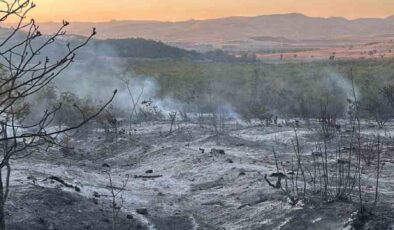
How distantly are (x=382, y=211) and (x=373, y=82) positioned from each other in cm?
2761

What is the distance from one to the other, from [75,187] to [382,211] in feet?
17.0

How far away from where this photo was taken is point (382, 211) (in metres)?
6.71

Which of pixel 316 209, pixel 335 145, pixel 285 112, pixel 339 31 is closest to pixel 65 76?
pixel 285 112

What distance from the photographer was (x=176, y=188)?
432 inches

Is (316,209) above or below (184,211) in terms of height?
above

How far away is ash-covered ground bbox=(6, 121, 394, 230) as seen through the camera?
7.67 m

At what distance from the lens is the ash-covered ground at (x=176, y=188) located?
767 centimetres

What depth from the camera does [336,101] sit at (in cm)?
2692

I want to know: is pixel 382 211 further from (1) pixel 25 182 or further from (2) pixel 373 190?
(1) pixel 25 182

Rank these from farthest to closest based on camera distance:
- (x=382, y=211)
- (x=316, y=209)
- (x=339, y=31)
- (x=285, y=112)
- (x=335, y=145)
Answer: (x=339, y=31) < (x=285, y=112) < (x=335, y=145) < (x=316, y=209) < (x=382, y=211)

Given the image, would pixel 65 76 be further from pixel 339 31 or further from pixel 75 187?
pixel 339 31

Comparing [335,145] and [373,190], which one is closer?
[373,190]

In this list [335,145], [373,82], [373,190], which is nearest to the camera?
[373,190]

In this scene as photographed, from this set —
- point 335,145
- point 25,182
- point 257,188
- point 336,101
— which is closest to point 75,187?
point 25,182
